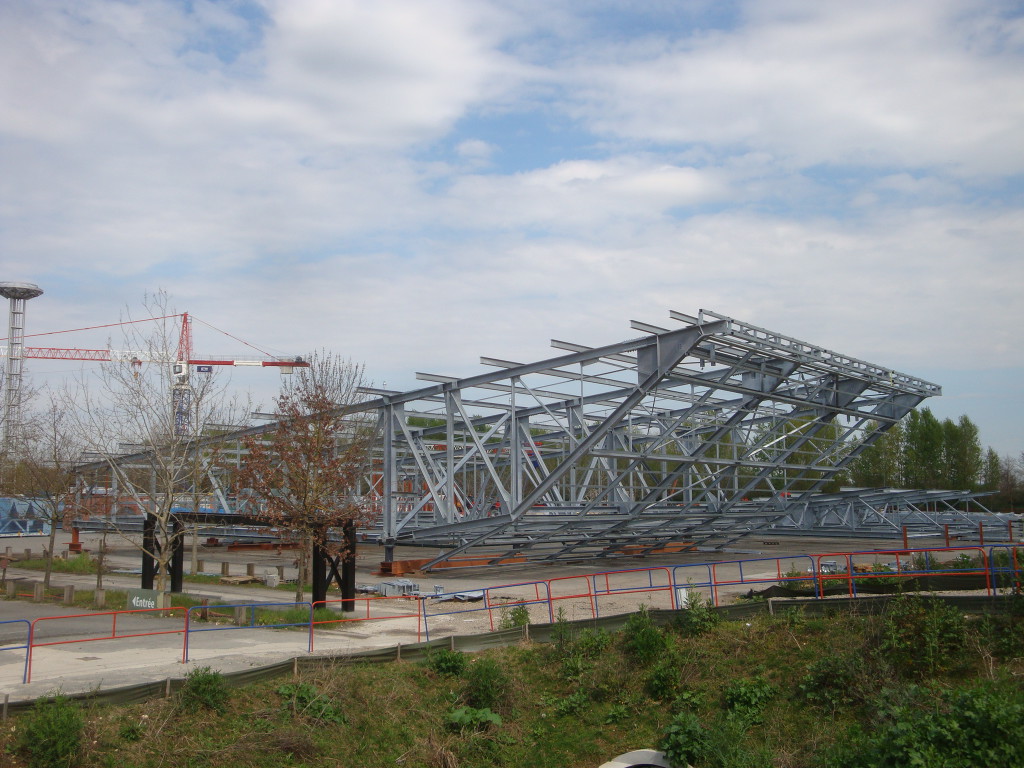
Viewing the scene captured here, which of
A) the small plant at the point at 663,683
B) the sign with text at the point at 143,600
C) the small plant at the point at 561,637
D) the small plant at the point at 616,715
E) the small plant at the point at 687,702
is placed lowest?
the small plant at the point at 616,715

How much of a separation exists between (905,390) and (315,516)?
66.7 ft

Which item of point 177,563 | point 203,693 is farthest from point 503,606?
point 177,563

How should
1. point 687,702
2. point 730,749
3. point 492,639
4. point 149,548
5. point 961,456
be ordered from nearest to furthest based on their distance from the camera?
point 730,749 < point 687,702 < point 492,639 < point 149,548 < point 961,456

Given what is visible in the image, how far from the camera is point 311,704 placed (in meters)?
12.5

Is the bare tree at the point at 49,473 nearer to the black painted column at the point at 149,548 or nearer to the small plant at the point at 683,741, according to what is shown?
the black painted column at the point at 149,548

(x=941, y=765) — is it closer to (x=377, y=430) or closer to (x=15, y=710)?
(x=15, y=710)

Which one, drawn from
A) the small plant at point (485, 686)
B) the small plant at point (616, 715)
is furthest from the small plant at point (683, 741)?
the small plant at point (485, 686)

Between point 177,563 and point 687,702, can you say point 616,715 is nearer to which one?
point 687,702

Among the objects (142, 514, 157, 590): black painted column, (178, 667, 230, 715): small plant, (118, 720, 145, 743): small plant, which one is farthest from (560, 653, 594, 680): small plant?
(142, 514, 157, 590): black painted column

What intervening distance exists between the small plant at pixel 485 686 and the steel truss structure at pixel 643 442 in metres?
9.71

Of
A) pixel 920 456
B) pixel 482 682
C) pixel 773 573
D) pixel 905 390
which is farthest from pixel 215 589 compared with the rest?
pixel 920 456

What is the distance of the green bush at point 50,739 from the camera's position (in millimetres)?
10109

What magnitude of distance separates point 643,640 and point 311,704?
220 inches

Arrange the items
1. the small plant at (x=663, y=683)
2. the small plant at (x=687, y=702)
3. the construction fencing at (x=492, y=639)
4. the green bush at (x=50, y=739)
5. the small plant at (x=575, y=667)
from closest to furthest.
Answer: the green bush at (x=50, y=739)
the construction fencing at (x=492, y=639)
the small plant at (x=687, y=702)
the small plant at (x=663, y=683)
the small plant at (x=575, y=667)
